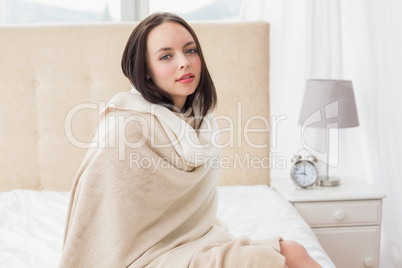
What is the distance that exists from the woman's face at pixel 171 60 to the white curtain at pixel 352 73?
115cm

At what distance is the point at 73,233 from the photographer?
47.1 inches

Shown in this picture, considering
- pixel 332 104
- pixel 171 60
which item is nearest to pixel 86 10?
pixel 171 60

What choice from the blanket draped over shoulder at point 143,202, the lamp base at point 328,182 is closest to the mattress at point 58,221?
the lamp base at point 328,182

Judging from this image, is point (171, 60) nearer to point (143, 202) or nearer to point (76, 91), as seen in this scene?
point (143, 202)

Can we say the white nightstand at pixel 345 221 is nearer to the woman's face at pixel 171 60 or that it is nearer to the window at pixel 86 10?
the woman's face at pixel 171 60

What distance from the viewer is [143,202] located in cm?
124

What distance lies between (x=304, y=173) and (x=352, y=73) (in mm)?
651

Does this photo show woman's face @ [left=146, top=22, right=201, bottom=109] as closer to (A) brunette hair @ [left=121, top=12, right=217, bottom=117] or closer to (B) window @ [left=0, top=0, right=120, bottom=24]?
(A) brunette hair @ [left=121, top=12, right=217, bottom=117]

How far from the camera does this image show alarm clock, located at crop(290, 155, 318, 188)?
2271 millimetres

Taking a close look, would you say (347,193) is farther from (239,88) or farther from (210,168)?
(210,168)

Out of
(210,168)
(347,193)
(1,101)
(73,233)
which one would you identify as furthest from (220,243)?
(1,101)

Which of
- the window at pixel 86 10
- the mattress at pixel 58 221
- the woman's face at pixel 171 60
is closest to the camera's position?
the woman's face at pixel 171 60

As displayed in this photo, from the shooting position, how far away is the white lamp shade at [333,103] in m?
2.16

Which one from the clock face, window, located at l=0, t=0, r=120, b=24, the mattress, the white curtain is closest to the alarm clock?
the clock face
